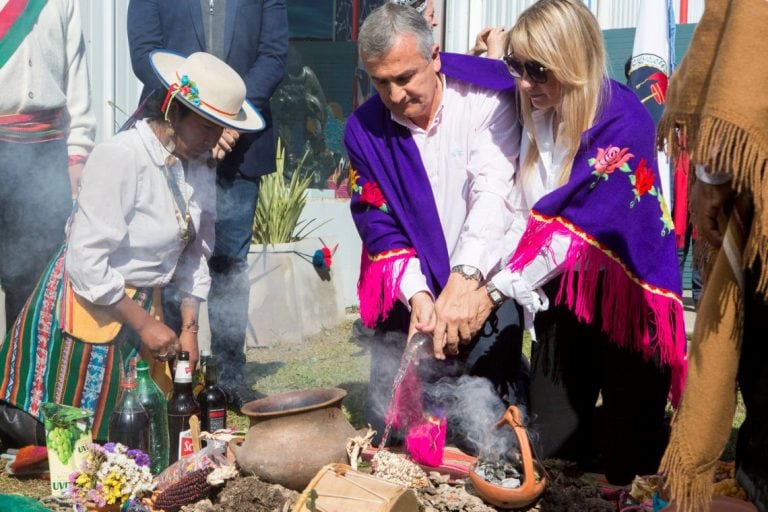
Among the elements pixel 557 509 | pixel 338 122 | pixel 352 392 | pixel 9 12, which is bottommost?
pixel 352 392

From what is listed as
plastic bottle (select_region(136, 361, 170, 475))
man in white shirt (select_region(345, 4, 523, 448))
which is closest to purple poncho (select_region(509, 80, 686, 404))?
man in white shirt (select_region(345, 4, 523, 448))

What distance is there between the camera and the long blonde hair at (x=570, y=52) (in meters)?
3.70

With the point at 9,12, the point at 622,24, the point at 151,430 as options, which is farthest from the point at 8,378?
the point at 622,24

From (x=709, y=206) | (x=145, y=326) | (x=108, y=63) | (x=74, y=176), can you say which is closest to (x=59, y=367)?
(x=145, y=326)

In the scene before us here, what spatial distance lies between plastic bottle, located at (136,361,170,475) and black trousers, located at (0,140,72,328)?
4.68ft

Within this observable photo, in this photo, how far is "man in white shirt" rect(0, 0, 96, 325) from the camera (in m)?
4.91

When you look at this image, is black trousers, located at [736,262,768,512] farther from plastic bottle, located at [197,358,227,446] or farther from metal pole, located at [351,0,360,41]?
metal pole, located at [351,0,360,41]

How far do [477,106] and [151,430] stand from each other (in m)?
1.99

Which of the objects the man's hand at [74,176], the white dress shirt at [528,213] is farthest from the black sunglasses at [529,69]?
the man's hand at [74,176]

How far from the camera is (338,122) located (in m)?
9.17

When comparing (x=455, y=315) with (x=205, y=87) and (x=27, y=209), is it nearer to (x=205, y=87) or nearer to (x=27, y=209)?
(x=205, y=87)

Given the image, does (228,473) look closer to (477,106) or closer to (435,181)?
(435,181)

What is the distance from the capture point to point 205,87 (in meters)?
4.27

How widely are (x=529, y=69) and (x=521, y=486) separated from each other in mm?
1589
